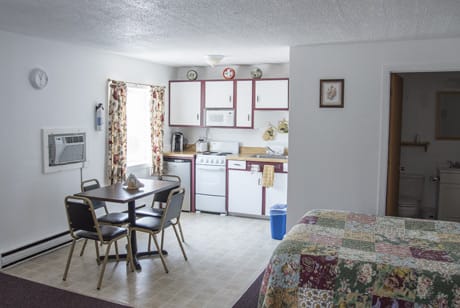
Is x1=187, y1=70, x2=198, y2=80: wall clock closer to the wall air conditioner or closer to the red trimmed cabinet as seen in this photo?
the red trimmed cabinet

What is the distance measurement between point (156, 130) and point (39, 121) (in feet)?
6.69

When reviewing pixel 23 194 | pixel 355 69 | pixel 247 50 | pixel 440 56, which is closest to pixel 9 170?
pixel 23 194

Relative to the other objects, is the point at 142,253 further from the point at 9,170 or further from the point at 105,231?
the point at 9,170

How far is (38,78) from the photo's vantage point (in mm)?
4301

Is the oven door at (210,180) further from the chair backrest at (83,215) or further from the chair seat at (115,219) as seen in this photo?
the chair backrest at (83,215)

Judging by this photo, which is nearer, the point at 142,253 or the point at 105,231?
the point at 105,231

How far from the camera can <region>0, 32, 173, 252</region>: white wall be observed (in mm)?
4078

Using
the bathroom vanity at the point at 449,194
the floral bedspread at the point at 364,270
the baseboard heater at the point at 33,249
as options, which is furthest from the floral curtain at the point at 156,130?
the bathroom vanity at the point at 449,194

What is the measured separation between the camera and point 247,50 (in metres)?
4.91

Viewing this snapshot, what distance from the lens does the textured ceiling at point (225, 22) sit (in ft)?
9.46

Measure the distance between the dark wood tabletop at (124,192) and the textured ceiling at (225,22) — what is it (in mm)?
1503

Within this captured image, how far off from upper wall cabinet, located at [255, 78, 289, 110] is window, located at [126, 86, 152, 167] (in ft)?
5.35

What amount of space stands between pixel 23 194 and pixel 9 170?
11.9 inches

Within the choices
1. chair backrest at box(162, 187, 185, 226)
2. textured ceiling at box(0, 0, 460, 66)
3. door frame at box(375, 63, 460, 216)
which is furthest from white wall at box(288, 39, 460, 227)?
chair backrest at box(162, 187, 185, 226)
